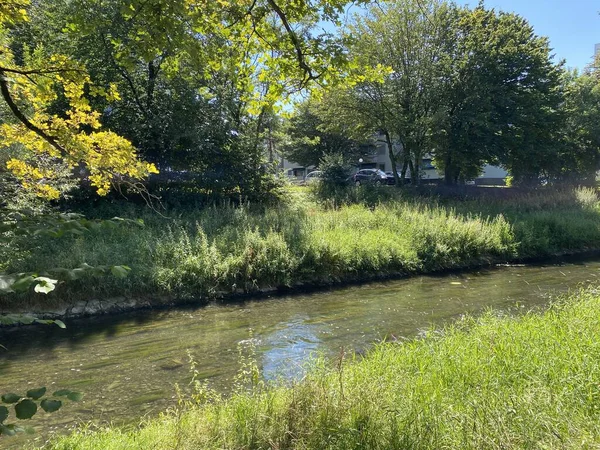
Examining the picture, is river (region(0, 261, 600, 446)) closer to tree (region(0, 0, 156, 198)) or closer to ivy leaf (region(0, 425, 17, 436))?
ivy leaf (region(0, 425, 17, 436))

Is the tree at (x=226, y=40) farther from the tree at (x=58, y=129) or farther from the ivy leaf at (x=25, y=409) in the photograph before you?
the ivy leaf at (x=25, y=409)

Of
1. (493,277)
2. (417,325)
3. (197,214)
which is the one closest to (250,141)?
(197,214)

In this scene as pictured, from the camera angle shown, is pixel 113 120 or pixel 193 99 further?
pixel 193 99

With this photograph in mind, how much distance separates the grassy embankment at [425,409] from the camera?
3.42 m

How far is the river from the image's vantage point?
21.5ft

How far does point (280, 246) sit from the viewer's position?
45.7 ft

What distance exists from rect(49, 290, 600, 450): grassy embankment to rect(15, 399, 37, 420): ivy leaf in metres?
1.83

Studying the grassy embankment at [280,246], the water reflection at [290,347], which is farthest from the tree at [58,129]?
the grassy embankment at [280,246]

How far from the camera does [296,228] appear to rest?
15.6 metres

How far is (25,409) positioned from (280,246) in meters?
11.8

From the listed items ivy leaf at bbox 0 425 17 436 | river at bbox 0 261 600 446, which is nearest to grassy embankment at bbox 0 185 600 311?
river at bbox 0 261 600 446

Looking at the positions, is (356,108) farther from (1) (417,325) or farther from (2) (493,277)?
(1) (417,325)

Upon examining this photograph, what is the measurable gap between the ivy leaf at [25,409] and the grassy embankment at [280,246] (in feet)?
30.1

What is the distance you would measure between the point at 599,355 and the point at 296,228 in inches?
454
